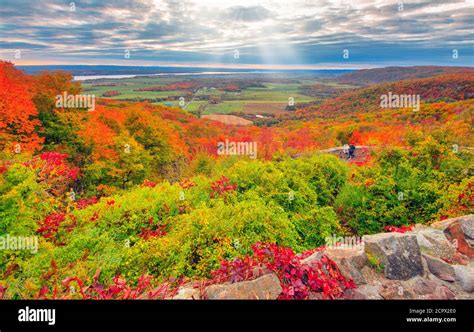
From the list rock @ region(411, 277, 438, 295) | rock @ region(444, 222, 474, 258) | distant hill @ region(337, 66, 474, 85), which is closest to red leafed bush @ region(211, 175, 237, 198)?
rock @ region(444, 222, 474, 258)

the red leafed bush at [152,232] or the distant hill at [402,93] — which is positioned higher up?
the distant hill at [402,93]

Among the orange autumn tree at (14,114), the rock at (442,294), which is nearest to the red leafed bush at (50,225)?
the rock at (442,294)

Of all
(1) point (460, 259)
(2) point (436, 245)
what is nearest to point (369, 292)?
(2) point (436, 245)

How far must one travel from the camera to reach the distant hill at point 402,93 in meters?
65.5

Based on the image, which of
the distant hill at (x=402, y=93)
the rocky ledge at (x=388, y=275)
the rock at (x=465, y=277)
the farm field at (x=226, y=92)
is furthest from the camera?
the distant hill at (x=402, y=93)

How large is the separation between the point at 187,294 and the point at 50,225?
222 inches

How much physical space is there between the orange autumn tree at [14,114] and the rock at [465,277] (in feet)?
57.7

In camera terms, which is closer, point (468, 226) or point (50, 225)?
point (468, 226)

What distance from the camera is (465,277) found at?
4051 millimetres

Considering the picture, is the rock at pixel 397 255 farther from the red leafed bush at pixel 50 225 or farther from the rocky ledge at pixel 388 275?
the red leafed bush at pixel 50 225

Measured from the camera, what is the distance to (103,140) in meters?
22.6

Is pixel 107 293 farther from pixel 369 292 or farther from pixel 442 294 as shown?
pixel 442 294

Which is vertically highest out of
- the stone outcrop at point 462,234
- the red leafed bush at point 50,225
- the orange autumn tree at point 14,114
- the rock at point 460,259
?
the orange autumn tree at point 14,114
